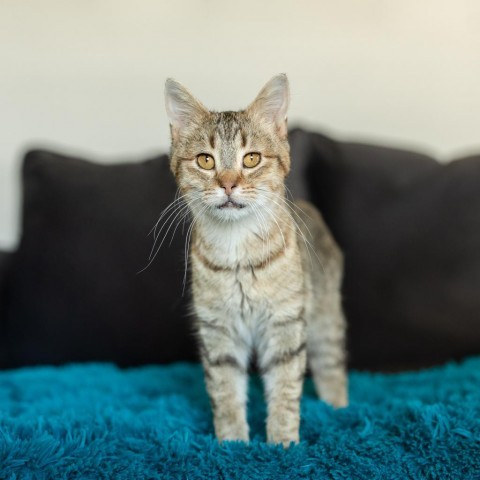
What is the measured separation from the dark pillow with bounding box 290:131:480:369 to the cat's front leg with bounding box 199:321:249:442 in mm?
615

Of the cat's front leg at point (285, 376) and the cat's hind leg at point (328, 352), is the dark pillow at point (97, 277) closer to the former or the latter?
the cat's hind leg at point (328, 352)

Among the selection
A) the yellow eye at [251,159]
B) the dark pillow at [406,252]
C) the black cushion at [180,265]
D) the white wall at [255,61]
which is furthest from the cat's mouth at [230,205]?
the white wall at [255,61]

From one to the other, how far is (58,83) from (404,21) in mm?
1364

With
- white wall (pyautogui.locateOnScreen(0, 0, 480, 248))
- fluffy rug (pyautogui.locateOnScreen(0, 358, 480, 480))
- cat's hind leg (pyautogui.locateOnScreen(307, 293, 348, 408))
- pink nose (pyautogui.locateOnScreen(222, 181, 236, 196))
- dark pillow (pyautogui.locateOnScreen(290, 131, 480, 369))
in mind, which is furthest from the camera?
white wall (pyautogui.locateOnScreen(0, 0, 480, 248))

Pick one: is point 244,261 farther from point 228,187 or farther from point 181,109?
point 181,109

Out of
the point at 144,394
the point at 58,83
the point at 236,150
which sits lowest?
the point at 144,394

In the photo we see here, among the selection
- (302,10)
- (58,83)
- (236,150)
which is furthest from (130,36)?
(236,150)

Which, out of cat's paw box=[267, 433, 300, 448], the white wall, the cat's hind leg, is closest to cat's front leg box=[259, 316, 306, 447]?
cat's paw box=[267, 433, 300, 448]

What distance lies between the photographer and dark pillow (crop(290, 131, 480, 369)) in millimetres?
1763

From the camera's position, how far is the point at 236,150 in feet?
4.16

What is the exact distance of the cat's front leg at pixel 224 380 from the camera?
129cm

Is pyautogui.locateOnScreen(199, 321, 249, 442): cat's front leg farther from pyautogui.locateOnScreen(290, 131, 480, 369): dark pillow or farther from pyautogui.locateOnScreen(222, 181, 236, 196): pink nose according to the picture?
pyautogui.locateOnScreen(290, 131, 480, 369): dark pillow

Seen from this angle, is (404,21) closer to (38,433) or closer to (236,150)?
(236,150)

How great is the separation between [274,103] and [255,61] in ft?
3.11
